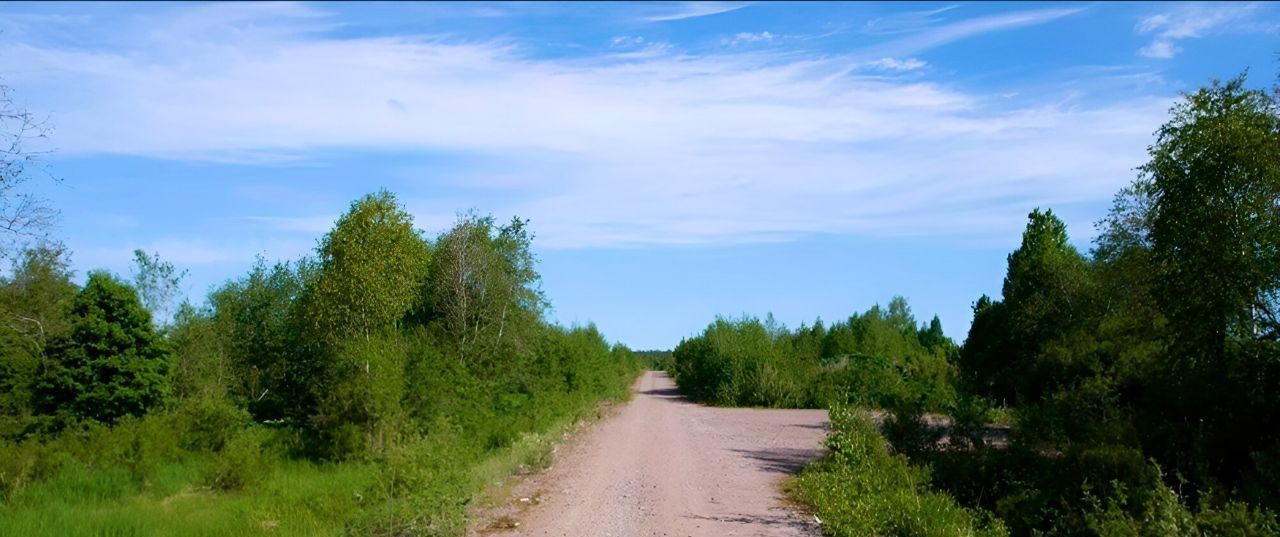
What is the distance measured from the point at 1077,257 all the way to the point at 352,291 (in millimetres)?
21088

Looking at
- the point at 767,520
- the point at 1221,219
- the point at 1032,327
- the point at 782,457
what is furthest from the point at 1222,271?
the point at 1032,327

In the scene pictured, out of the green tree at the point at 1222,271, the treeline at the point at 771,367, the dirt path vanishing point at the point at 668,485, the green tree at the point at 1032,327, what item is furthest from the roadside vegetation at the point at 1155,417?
the treeline at the point at 771,367

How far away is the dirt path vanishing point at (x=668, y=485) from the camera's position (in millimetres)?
13141

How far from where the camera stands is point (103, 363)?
25.9 meters

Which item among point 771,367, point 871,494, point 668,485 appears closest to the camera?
point 871,494

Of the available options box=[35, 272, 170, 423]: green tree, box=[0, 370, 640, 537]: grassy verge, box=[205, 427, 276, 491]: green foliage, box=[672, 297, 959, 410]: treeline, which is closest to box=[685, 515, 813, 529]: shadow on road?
box=[0, 370, 640, 537]: grassy verge

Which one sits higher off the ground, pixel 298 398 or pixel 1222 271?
pixel 1222 271

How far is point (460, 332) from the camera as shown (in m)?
36.1

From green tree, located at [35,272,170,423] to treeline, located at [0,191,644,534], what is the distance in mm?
45

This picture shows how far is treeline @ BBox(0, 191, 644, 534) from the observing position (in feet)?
49.3

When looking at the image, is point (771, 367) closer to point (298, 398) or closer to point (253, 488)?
point (298, 398)

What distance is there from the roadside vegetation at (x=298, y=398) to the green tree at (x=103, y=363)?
0.05m

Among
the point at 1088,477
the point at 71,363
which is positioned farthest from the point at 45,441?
the point at 1088,477

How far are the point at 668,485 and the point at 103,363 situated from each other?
17.0 meters
